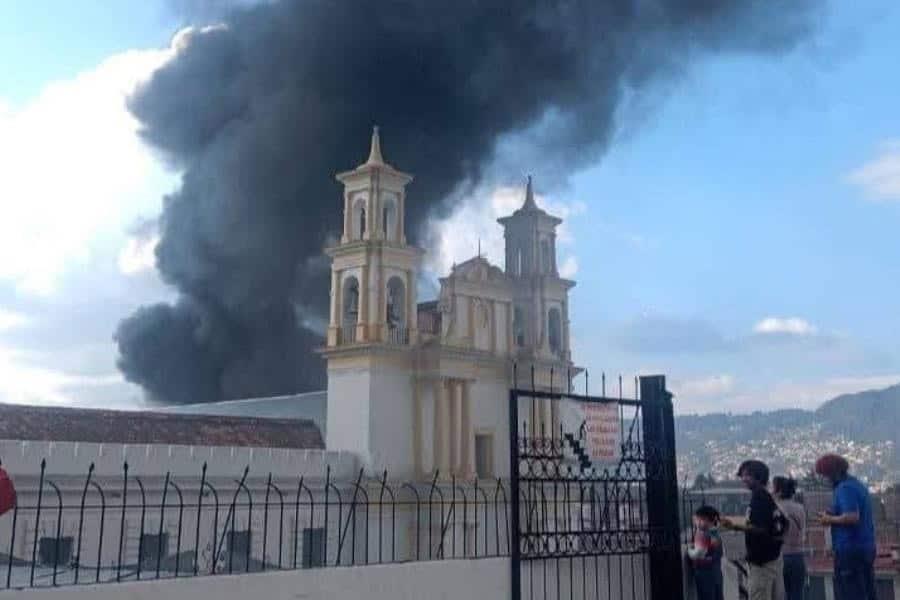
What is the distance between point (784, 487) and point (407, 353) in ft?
63.9

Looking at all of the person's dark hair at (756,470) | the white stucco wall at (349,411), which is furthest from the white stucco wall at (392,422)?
the person's dark hair at (756,470)

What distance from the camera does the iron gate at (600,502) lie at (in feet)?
21.8

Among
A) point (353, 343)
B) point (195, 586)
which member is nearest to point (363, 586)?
point (195, 586)

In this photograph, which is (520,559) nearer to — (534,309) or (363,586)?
(363,586)

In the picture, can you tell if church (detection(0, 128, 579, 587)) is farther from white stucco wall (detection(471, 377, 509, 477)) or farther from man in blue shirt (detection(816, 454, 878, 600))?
man in blue shirt (detection(816, 454, 878, 600))

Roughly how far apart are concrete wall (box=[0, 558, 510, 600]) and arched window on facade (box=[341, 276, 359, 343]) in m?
19.6

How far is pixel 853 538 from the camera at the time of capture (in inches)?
233

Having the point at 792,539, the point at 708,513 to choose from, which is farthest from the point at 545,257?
the point at 792,539

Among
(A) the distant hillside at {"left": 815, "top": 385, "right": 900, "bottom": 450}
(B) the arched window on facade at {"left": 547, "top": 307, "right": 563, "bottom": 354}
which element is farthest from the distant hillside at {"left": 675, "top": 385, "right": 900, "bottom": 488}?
(B) the arched window on facade at {"left": 547, "top": 307, "right": 563, "bottom": 354}

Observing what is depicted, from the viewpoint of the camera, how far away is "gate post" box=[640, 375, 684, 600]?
7469 mm

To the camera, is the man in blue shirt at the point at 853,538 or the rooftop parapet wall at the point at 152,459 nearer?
the man in blue shirt at the point at 853,538

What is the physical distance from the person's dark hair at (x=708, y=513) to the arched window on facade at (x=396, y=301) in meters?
19.8

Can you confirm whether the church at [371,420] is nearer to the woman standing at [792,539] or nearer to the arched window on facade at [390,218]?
the arched window on facade at [390,218]

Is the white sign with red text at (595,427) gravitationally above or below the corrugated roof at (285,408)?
below
